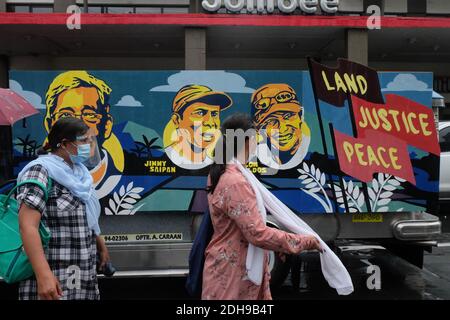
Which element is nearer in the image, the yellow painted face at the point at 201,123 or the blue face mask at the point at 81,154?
the blue face mask at the point at 81,154

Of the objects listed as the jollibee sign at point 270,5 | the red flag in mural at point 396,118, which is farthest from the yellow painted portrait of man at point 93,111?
the jollibee sign at point 270,5

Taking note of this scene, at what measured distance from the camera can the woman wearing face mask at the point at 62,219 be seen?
8.04 ft

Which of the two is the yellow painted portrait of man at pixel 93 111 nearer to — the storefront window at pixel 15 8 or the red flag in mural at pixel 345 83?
the red flag in mural at pixel 345 83

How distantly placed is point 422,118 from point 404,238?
1334 millimetres

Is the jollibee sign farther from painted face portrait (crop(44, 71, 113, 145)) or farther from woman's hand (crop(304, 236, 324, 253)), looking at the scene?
woman's hand (crop(304, 236, 324, 253))

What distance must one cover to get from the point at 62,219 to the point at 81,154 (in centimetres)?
41

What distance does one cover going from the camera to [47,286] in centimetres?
242

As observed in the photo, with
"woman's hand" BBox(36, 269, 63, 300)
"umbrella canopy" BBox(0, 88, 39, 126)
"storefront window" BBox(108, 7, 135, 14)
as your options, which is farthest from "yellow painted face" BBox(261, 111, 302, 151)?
"storefront window" BBox(108, 7, 135, 14)

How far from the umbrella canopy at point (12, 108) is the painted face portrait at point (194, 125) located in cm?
137

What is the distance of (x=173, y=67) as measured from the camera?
18438mm

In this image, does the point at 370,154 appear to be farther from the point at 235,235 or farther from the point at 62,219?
the point at 62,219

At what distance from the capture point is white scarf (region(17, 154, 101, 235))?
2.64 meters

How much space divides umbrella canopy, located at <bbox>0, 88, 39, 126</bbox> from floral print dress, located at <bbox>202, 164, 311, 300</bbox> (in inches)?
96.4

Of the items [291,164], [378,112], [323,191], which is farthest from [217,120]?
[378,112]
